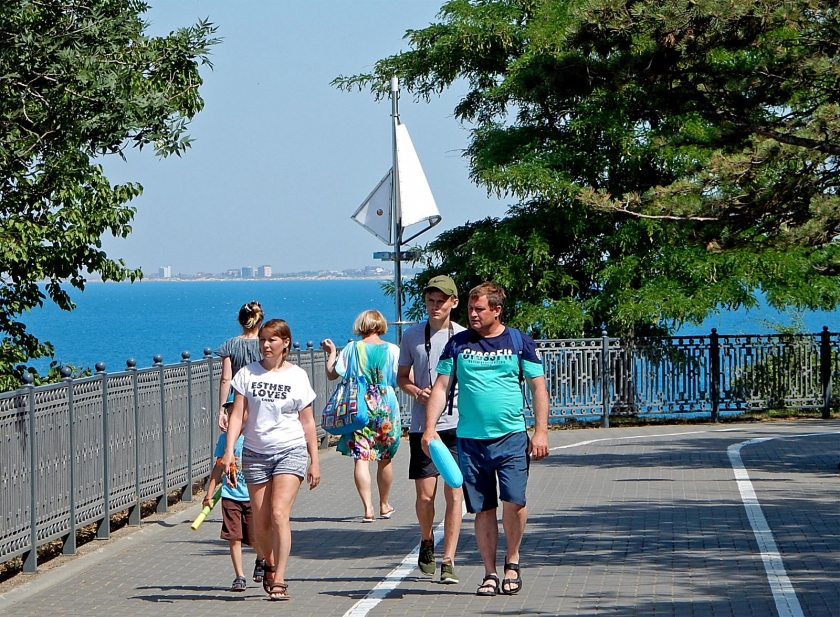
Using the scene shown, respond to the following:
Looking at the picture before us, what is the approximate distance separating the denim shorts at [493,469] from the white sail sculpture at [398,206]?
11.2m

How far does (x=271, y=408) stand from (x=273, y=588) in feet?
3.60

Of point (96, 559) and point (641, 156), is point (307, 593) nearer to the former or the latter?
point (96, 559)

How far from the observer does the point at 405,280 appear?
2812 centimetres

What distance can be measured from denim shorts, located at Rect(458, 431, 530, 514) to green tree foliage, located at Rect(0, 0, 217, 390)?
14.5 ft

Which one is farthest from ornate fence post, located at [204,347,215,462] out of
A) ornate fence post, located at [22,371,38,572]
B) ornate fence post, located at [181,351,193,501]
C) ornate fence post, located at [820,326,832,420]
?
ornate fence post, located at [820,326,832,420]

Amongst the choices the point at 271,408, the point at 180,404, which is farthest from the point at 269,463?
the point at 180,404

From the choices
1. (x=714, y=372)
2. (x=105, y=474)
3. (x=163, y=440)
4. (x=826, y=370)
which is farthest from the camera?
(x=826, y=370)

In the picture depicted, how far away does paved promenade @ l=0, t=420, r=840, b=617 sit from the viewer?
306 inches

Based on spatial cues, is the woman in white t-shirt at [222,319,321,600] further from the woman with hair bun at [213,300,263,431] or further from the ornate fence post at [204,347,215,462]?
the ornate fence post at [204,347,215,462]

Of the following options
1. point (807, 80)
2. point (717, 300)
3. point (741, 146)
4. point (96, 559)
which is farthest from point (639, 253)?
point (96, 559)

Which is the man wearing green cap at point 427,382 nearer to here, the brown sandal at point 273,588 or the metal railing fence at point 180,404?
the brown sandal at point 273,588

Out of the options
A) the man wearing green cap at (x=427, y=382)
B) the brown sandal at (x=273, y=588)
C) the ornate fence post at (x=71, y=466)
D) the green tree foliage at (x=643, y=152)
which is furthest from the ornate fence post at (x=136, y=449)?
the green tree foliage at (x=643, y=152)

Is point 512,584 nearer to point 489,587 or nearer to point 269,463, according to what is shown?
point 489,587

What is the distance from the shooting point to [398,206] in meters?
19.8
